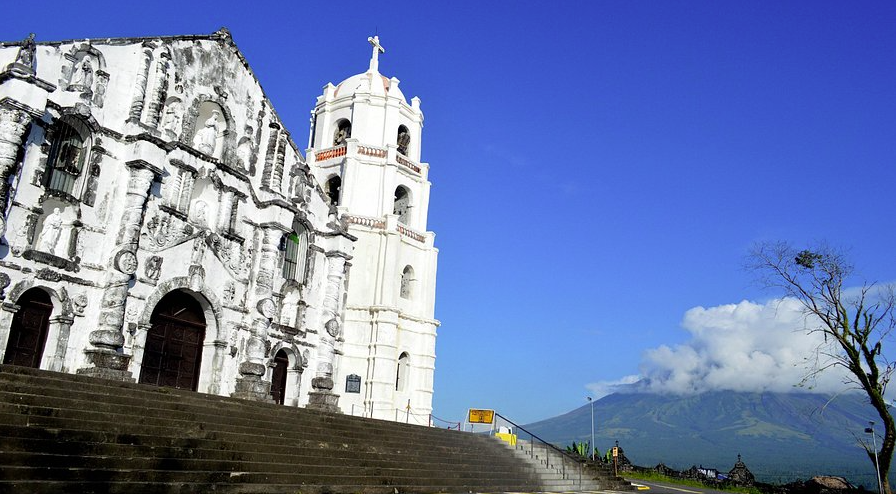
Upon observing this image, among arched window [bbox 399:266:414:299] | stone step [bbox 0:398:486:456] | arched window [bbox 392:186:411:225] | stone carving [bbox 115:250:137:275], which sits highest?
arched window [bbox 392:186:411:225]

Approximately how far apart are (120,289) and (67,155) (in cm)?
381

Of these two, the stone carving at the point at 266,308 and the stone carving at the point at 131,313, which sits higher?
the stone carving at the point at 266,308

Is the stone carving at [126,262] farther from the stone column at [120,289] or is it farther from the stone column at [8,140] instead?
the stone column at [8,140]

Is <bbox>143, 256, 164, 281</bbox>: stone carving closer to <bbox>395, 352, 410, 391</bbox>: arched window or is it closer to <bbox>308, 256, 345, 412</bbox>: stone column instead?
<bbox>308, 256, 345, 412</bbox>: stone column

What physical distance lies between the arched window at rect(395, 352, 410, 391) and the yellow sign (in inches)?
176

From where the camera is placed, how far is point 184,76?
2117 centimetres

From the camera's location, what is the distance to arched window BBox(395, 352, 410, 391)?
31.3 meters

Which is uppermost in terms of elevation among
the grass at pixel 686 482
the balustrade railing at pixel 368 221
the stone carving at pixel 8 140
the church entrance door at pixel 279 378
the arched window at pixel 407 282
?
the balustrade railing at pixel 368 221

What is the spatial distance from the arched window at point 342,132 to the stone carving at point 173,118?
1406cm

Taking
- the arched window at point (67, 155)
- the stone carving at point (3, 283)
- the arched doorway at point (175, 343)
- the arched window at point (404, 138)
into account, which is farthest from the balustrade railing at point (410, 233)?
the stone carving at point (3, 283)

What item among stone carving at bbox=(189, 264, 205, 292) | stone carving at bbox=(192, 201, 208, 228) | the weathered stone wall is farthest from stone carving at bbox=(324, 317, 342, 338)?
stone carving at bbox=(192, 201, 208, 228)

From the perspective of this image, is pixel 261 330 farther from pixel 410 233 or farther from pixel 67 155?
pixel 410 233

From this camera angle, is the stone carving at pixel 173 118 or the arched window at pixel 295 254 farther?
the arched window at pixel 295 254

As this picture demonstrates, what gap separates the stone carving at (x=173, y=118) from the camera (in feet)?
67.0
